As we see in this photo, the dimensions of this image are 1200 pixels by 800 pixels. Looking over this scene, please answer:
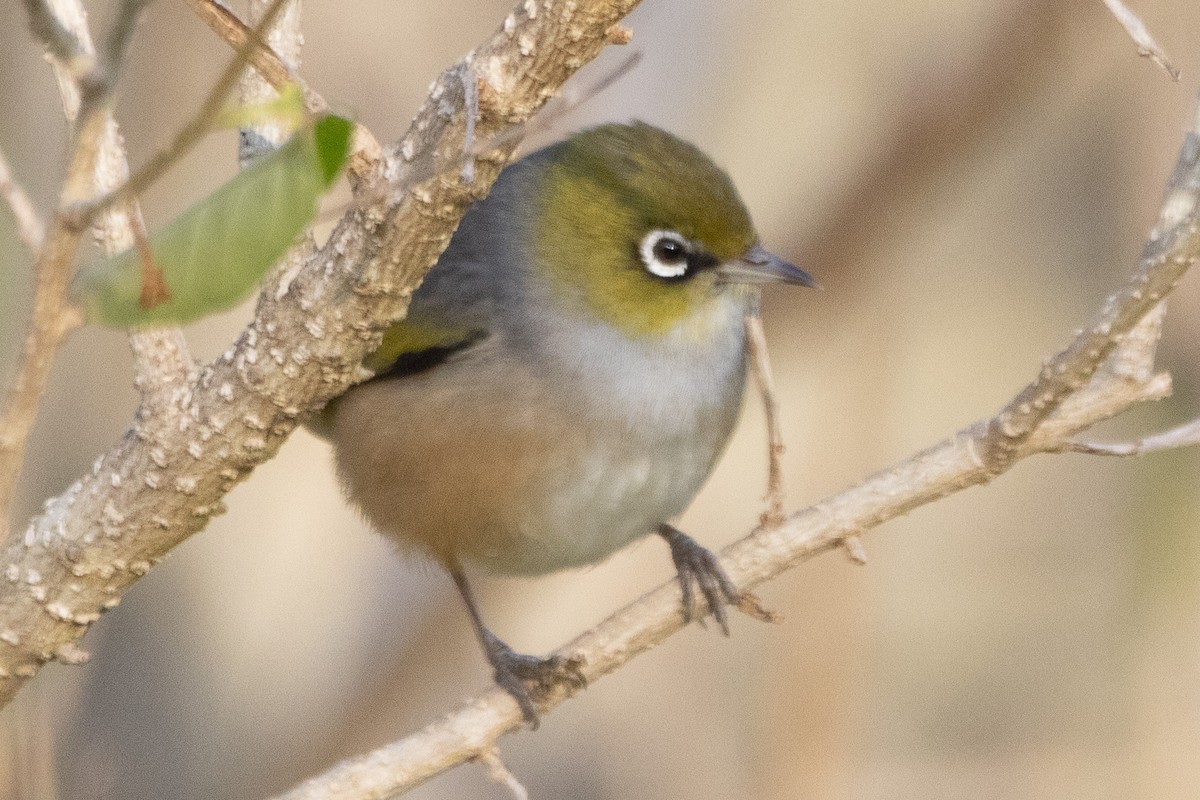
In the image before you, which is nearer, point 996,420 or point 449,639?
point 996,420

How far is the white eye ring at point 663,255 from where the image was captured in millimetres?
3949

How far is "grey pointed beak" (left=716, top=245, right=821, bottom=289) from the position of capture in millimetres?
3963

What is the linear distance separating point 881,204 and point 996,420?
8.38 ft

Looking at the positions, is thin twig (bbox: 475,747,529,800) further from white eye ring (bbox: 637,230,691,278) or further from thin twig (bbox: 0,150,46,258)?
thin twig (bbox: 0,150,46,258)

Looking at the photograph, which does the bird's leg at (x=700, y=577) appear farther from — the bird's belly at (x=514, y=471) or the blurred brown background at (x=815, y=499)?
the blurred brown background at (x=815, y=499)

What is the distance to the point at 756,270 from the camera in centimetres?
396

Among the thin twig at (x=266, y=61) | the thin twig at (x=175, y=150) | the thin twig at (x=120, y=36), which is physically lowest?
the thin twig at (x=175, y=150)

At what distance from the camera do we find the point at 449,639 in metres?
5.54

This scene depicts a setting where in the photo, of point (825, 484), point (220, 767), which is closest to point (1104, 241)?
point (825, 484)

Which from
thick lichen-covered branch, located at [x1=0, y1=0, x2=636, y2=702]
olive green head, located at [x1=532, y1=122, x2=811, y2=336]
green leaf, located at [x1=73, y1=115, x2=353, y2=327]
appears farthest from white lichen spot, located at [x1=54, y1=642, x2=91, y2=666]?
green leaf, located at [x1=73, y1=115, x2=353, y2=327]

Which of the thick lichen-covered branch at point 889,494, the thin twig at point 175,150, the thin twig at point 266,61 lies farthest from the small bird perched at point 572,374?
the thin twig at point 175,150

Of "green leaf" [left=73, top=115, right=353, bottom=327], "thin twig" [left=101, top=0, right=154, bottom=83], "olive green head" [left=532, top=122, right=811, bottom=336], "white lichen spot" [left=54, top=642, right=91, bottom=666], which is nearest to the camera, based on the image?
"thin twig" [left=101, top=0, right=154, bottom=83]

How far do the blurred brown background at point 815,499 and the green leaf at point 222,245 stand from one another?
10.9ft

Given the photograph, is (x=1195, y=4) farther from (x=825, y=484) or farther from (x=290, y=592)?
(x=290, y=592)
